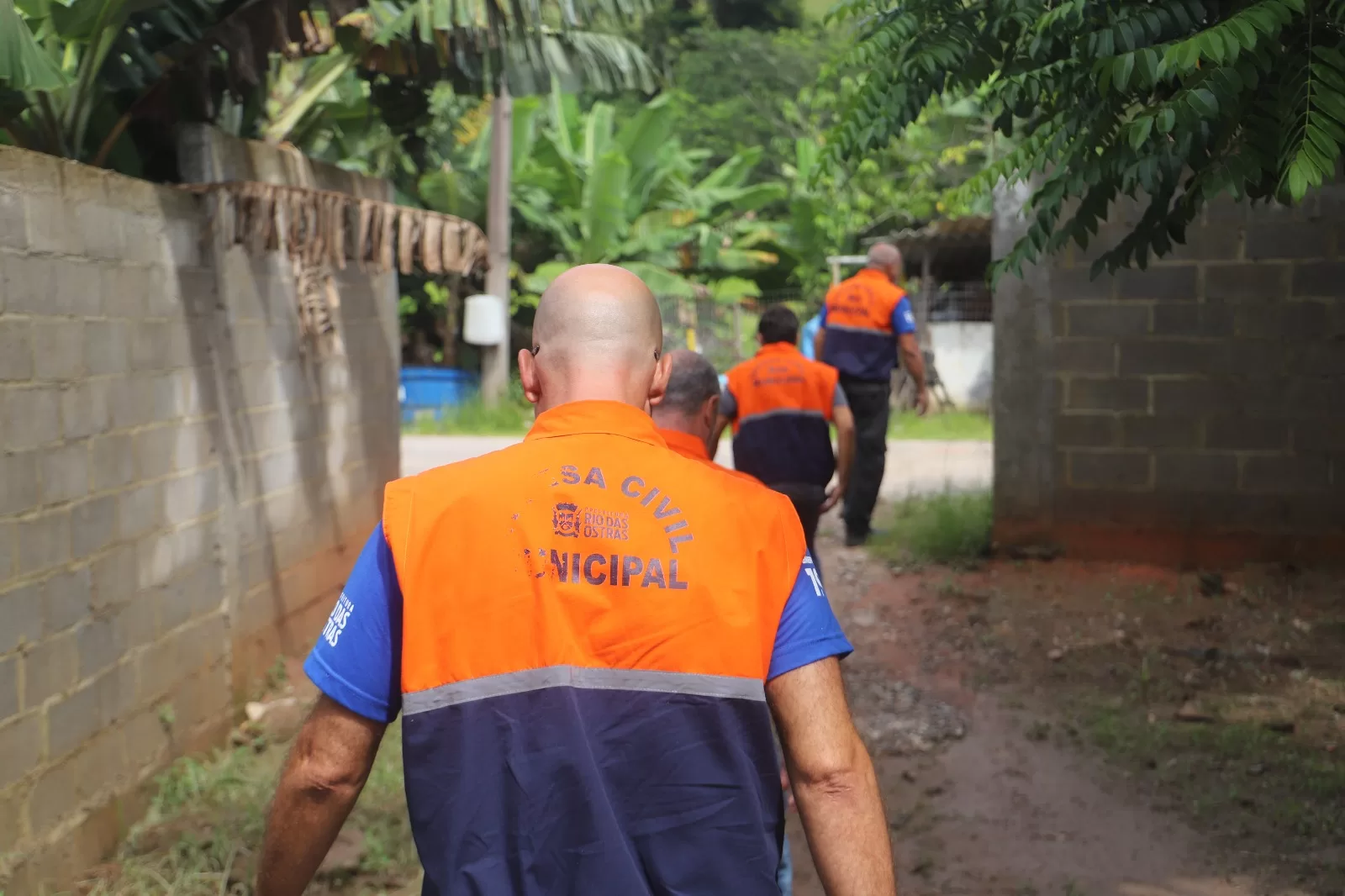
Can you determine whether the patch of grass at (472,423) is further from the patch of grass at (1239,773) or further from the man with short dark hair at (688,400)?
the man with short dark hair at (688,400)

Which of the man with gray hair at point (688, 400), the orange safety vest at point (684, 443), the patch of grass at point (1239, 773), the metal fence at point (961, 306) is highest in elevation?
the metal fence at point (961, 306)

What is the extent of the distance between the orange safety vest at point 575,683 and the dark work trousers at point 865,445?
6989 millimetres

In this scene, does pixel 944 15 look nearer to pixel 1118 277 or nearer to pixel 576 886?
pixel 576 886

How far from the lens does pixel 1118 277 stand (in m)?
8.26

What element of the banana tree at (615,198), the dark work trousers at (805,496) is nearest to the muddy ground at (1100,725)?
the dark work trousers at (805,496)

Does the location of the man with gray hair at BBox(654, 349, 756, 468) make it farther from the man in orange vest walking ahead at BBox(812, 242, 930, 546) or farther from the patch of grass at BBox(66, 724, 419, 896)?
the man in orange vest walking ahead at BBox(812, 242, 930, 546)

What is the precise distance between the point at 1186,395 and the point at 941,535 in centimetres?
182

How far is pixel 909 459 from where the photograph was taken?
14.1m

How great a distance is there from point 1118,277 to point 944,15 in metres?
4.74

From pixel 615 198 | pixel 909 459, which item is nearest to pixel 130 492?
pixel 909 459

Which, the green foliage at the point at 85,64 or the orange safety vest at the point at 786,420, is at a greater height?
the green foliage at the point at 85,64

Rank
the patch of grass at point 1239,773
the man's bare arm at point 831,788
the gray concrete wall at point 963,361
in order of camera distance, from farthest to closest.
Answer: the gray concrete wall at point 963,361, the patch of grass at point 1239,773, the man's bare arm at point 831,788

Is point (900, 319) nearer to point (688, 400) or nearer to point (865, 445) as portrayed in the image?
point (865, 445)

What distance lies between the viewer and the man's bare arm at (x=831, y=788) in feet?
6.40
